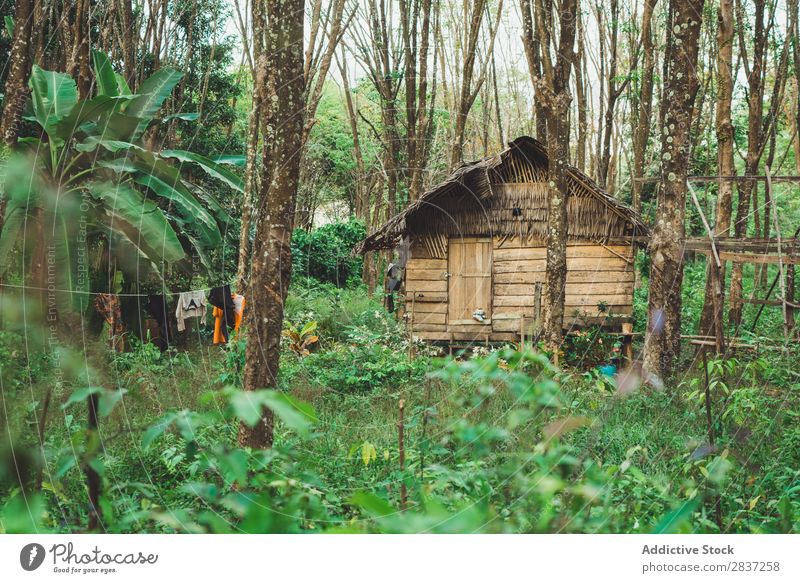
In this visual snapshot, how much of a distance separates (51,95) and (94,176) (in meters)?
0.93

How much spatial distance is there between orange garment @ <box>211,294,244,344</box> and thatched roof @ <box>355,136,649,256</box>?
2.91 metres

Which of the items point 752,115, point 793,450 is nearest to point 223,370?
point 793,450

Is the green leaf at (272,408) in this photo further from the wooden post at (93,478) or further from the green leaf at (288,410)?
the wooden post at (93,478)

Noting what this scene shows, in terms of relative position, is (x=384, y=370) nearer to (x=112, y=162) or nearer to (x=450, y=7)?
(x=112, y=162)

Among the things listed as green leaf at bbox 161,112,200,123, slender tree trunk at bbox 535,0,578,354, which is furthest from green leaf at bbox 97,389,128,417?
slender tree trunk at bbox 535,0,578,354

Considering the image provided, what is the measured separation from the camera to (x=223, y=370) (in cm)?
624

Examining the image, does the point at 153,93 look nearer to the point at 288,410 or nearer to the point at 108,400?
the point at 108,400

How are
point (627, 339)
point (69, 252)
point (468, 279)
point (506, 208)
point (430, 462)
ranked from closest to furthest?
point (430, 462), point (69, 252), point (627, 339), point (506, 208), point (468, 279)

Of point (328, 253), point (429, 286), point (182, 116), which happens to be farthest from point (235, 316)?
point (328, 253)

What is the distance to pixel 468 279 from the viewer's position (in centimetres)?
1141

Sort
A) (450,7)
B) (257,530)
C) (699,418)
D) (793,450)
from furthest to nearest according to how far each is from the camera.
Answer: (450,7) < (699,418) < (793,450) < (257,530)

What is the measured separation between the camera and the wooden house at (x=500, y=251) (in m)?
10.8

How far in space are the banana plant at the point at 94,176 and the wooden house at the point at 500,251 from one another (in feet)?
16.6
